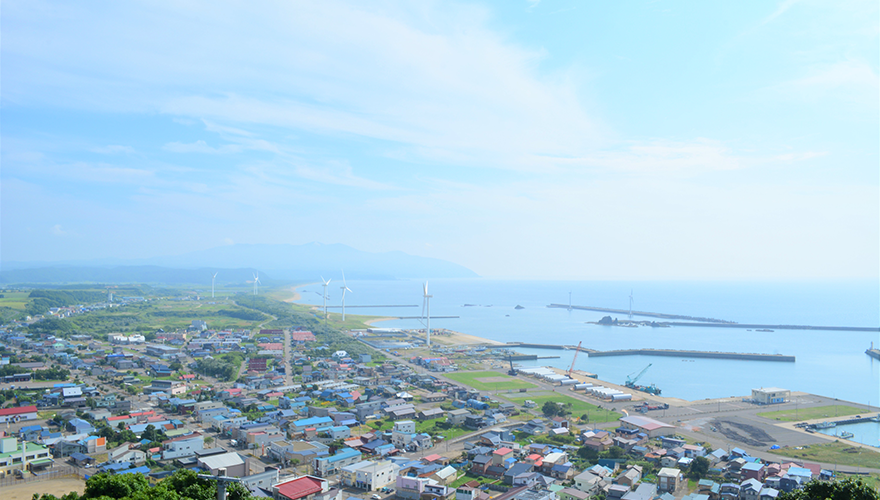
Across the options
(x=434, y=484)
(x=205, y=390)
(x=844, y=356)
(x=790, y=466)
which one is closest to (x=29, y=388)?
(x=205, y=390)

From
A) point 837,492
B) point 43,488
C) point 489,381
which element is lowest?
point 489,381

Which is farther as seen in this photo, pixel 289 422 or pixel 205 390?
pixel 205 390

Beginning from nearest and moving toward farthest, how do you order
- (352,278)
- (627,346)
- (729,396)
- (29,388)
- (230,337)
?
(29,388), (729,396), (230,337), (627,346), (352,278)

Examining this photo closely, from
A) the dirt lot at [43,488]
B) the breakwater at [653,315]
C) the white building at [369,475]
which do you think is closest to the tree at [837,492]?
the white building at [369,475]

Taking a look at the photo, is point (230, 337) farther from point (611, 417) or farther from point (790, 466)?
point (790, 466)

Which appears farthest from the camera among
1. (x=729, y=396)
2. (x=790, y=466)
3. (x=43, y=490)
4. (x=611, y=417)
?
(x=729, y=396)

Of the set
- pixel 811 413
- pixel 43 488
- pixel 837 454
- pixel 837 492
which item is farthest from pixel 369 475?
pixel 811 413

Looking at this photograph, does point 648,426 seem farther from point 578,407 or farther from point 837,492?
point 837,492

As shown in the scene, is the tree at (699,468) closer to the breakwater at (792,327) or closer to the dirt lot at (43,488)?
the dirt lot at (43,488)
